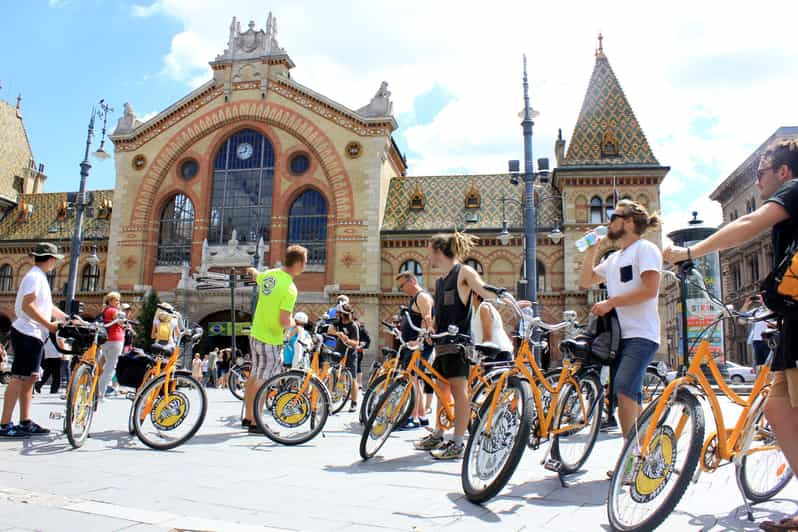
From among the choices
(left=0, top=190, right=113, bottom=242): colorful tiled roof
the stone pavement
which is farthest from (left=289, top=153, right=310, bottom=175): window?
the stone pavement

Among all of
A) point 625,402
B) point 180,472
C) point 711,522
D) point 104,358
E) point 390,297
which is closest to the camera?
point 711,522

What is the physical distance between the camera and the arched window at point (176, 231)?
33500mm

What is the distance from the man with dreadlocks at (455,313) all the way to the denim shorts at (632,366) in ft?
4.16

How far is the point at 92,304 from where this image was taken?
113ft

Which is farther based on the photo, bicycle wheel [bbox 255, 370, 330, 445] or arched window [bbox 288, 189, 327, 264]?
arched window [bbox 288, 189, 327, 264]

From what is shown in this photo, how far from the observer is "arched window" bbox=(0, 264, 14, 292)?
121 feet

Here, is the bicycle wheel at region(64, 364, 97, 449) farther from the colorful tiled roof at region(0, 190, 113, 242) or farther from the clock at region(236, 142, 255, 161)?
the colorful tiled roof at region(0, 190, 113, 242)

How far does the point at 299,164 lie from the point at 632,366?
98.0 feet

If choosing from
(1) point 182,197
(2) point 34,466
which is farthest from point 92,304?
(2) point 34,466

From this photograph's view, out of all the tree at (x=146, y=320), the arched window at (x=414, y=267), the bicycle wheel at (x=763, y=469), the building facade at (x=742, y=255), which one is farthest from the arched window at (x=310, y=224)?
the bicycle wheel at (x=763, y=469)

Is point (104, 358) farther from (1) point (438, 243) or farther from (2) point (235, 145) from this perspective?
(2) point (235, 145)

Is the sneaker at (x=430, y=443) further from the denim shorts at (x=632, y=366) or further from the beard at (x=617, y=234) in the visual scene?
the beard at (x=617, y=234)

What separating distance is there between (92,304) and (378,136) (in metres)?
18.9

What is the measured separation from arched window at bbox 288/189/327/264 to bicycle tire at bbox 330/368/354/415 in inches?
831
